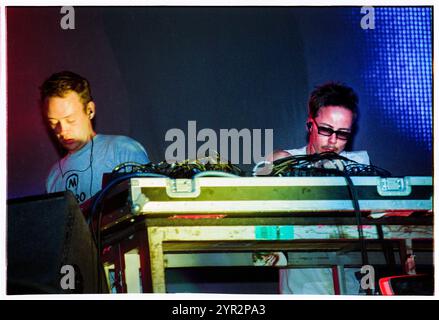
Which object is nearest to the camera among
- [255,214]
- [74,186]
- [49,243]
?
[49,243]

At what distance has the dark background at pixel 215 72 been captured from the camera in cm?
181

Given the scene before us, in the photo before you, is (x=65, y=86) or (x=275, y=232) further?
(x=65, y=86)

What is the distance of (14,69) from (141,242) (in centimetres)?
102

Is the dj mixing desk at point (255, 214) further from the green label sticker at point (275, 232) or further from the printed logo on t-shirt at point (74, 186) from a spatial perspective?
the printed logo on t-shirt at point (74, 186)

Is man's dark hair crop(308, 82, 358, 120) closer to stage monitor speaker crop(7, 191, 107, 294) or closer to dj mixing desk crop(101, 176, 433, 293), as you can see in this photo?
dj mixing desk crop(101, 176, 433, 293)

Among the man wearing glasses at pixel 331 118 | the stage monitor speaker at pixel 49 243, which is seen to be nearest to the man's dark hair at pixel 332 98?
the man wearing glasses at pixel 331 118

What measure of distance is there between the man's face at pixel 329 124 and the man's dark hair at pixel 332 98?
2cm

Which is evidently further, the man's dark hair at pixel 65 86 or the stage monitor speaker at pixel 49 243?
the man's dark hair at pixel 65 86

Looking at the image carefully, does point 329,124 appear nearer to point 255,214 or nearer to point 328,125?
point 328,125

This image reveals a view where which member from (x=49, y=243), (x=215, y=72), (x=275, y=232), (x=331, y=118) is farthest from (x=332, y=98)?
(x=49, y=243)

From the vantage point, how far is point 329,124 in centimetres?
179

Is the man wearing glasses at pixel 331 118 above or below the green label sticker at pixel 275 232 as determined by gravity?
above

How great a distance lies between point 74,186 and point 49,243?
33.1 inches

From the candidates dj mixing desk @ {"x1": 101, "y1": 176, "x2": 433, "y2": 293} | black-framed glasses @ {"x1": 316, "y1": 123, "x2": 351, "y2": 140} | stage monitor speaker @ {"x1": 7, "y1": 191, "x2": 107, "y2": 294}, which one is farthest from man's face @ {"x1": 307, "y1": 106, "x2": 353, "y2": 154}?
stage monitor speaker @ {"x1": 7, "y1": 191, "x2": 107, "y2": 294}
